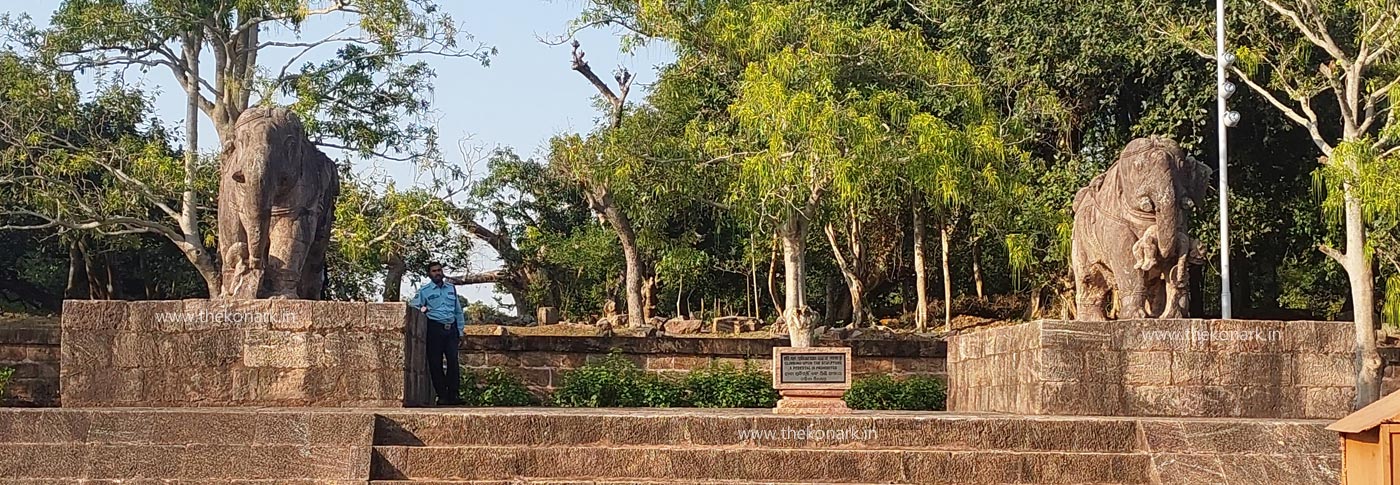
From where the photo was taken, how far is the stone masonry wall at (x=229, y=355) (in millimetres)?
11125

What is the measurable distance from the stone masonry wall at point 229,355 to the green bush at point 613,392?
408 centimetres

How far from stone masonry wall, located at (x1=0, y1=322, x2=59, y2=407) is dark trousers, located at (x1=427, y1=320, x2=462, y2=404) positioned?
Result: 492cm

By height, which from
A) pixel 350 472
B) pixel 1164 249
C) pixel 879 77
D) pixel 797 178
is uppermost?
pixel 879 77

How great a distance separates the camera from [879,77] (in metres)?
19.2

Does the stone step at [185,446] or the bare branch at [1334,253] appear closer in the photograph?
the stone step at [185,446]

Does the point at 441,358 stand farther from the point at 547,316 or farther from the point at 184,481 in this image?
the point at 547,316

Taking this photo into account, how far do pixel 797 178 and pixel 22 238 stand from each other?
47.1ft

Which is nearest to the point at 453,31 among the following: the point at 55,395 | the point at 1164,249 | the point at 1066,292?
the point at 55,395

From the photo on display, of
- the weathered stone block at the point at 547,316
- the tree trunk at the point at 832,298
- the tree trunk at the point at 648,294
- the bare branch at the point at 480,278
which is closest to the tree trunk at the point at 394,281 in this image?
the bare branch at the point at 480,278

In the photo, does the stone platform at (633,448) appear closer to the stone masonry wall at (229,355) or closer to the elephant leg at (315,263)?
the stone masonry wall at (229,355)

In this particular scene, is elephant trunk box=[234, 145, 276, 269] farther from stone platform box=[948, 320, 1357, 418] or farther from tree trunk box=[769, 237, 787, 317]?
tree trunk box=[769, 237, 787, 317]

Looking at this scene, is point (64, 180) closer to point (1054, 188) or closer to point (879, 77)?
point (879, 77)

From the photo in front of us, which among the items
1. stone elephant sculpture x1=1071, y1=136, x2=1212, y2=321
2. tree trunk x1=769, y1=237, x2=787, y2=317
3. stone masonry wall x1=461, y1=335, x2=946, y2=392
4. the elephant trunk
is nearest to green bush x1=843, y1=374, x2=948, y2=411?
stone masonry wall x1=461, y1=335, x2=946, y2=392

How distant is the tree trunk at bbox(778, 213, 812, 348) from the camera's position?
1880 centimetres
